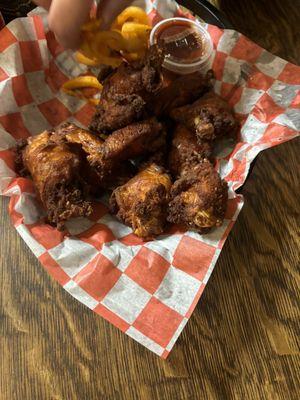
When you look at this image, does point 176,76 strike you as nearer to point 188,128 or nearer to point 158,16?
point 188,128

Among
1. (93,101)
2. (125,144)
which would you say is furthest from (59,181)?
(93,101)

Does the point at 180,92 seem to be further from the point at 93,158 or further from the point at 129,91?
the point at 93,158

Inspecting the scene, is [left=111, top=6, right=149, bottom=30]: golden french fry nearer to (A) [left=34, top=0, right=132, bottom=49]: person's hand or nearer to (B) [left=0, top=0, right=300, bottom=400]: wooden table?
(A) [left=34, top=0, right=132, bottom=49]: person's hand

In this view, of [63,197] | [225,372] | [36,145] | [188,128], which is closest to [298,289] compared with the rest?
[225,372]

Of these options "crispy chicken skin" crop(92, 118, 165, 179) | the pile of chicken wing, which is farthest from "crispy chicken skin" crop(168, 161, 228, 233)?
"crispy chicken skin" crop(92, 118, 165, 179)

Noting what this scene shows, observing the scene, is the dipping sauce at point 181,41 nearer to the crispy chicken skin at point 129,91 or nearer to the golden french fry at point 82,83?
the crispy chicken skin at point 129,91

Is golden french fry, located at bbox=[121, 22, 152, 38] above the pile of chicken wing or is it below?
above

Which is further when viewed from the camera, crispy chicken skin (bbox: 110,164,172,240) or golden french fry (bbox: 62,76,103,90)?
golden french fry (bbox: 62,76,103,90)
